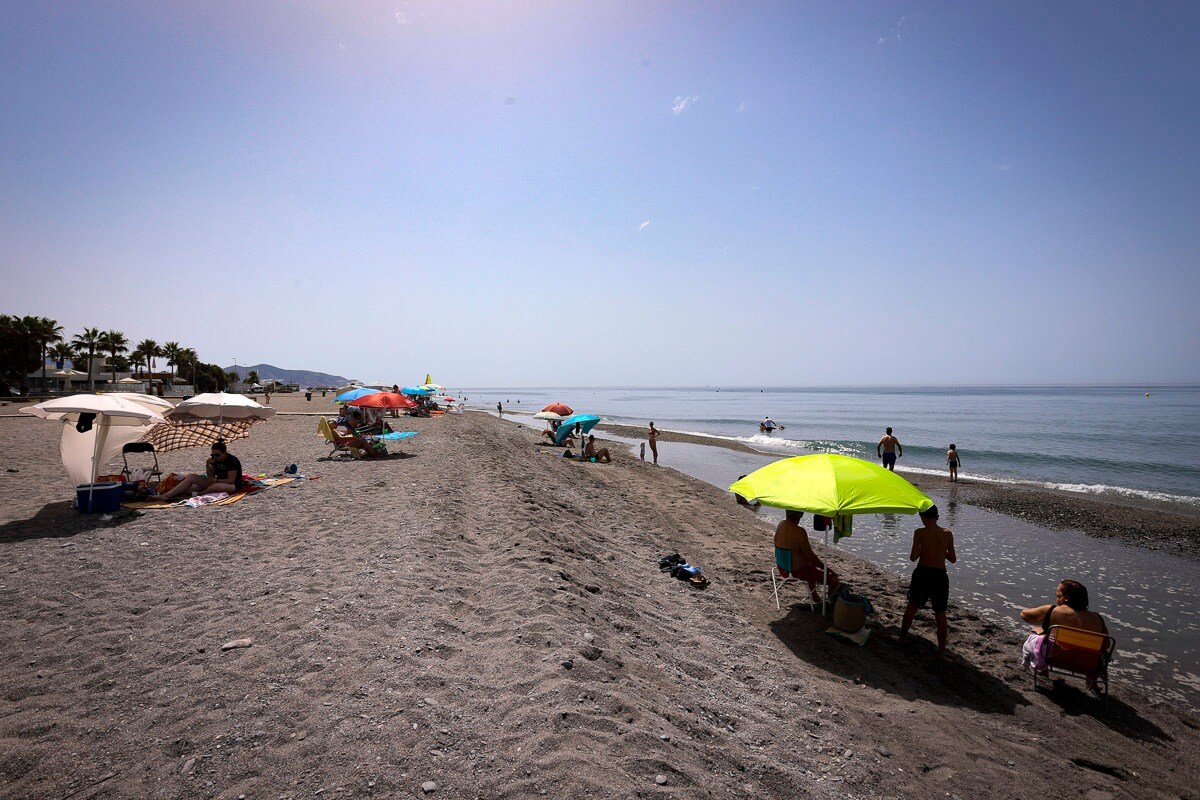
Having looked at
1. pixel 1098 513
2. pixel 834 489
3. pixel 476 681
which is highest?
pixel 834 489

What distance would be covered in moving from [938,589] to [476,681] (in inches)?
220

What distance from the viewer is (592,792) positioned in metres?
3.11

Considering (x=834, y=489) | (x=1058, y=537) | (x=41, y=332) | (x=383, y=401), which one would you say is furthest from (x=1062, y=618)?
(x=41, y=332)

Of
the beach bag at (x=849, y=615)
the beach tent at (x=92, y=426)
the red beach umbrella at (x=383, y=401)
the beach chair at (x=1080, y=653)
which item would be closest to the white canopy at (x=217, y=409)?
the beach tent at (x=92, y=426)

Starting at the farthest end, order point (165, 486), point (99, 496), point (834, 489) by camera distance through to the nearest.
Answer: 1. point (165, 486)
2. point (99, 496)
3. point (834, 489)

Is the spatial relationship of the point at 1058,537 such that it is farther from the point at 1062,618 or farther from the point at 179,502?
the point at 179,502

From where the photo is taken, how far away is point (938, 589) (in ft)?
21.1

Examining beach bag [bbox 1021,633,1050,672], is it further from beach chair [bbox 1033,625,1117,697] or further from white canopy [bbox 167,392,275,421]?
white canopy [bbox 167,392,275,421]

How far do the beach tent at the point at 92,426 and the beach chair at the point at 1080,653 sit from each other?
44.8 feet

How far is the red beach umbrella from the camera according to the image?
1750 centimetres

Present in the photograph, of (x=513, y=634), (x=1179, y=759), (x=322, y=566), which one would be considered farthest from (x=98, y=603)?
(x=1179, y=759)

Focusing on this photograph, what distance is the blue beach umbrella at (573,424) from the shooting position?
22875 mm

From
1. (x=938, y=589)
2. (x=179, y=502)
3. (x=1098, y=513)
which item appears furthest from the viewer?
(x=1098, y=513)

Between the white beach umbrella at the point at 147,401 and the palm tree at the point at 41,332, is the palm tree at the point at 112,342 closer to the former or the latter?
the palm tree at the point at 41,332
